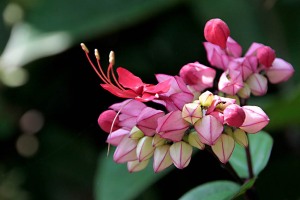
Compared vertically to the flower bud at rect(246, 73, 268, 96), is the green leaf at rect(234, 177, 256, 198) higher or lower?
lower

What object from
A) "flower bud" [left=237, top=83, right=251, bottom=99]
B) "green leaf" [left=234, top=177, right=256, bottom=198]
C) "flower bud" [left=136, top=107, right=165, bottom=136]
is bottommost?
"green leaf" [left=234, top=177, right=256, bottom=198]

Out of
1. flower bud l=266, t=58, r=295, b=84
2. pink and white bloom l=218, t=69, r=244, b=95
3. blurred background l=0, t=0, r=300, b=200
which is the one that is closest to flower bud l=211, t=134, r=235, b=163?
pink and white bloom l=218, t=69, r=244, b=95

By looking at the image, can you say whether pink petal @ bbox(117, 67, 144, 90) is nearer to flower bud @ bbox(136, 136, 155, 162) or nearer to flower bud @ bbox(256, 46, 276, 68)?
flower bud @ bbox(136, 136, 155, 162)

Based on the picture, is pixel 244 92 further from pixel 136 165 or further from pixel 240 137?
pixel 136 165

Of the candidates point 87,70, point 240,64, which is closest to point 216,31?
point 240,64

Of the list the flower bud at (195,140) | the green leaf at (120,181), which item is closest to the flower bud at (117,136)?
the flower bud at (195,140)

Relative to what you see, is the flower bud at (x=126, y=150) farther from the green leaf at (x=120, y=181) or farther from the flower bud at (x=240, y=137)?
the green leaf at (x=120, y=181)

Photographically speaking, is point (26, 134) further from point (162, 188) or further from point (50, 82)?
point (162, 188)

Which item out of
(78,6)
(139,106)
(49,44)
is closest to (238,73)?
(139,106)
